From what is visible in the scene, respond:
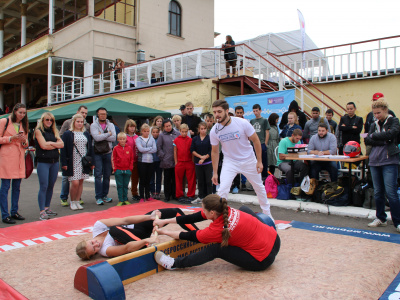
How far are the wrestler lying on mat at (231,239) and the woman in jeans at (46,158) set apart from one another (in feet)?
11.8

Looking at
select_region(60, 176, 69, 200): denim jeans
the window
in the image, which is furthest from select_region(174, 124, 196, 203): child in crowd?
the window

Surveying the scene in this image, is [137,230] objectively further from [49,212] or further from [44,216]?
[49,212]

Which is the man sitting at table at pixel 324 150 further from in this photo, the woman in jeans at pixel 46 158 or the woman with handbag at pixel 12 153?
the woman with handbag at pixel 12 153

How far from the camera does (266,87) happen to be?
14.1 m

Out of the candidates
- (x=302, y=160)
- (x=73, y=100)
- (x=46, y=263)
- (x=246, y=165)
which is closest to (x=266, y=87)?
(x=302, y=160)

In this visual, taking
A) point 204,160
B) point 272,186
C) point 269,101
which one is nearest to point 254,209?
point 272,186

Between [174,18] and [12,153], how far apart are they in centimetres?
2134

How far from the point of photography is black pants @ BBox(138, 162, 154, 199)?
800 centimetres

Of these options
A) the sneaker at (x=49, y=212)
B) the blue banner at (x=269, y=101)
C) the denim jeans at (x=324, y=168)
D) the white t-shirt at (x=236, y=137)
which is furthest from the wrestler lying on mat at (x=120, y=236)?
the blue banner at (x=269, y=101)

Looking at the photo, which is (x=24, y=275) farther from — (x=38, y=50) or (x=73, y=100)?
(x=38, y=50)

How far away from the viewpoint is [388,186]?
5.27 m

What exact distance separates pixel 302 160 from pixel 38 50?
834 inches

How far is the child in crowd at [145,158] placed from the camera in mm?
7993

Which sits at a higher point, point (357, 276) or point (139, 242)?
point (139, 242)
